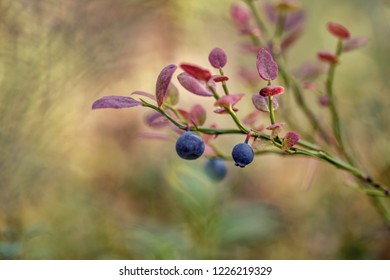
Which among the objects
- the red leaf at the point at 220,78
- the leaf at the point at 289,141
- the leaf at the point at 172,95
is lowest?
the leaf at the point at 289,141

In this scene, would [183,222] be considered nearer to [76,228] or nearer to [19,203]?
[76,228]

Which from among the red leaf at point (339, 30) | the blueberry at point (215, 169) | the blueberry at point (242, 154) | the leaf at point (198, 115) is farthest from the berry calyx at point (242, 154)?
the red leaf at point (339, 30)

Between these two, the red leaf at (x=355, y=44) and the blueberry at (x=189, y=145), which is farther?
the red leaf at (x=355, y=44)

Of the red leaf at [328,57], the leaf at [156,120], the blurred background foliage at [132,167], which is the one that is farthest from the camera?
the blurred background foliage at [132,167]

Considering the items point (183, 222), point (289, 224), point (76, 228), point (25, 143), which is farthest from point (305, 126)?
point (25, 143)

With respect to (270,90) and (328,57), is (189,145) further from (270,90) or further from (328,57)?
(328,57)

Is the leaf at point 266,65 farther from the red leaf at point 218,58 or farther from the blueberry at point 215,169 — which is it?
the blueberry at point 215,169

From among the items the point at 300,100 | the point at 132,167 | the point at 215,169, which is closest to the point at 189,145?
the point at 215,169

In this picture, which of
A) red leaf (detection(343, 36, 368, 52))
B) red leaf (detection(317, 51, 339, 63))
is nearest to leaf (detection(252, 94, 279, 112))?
red leaf (detection(317, 51, 339, 63))
